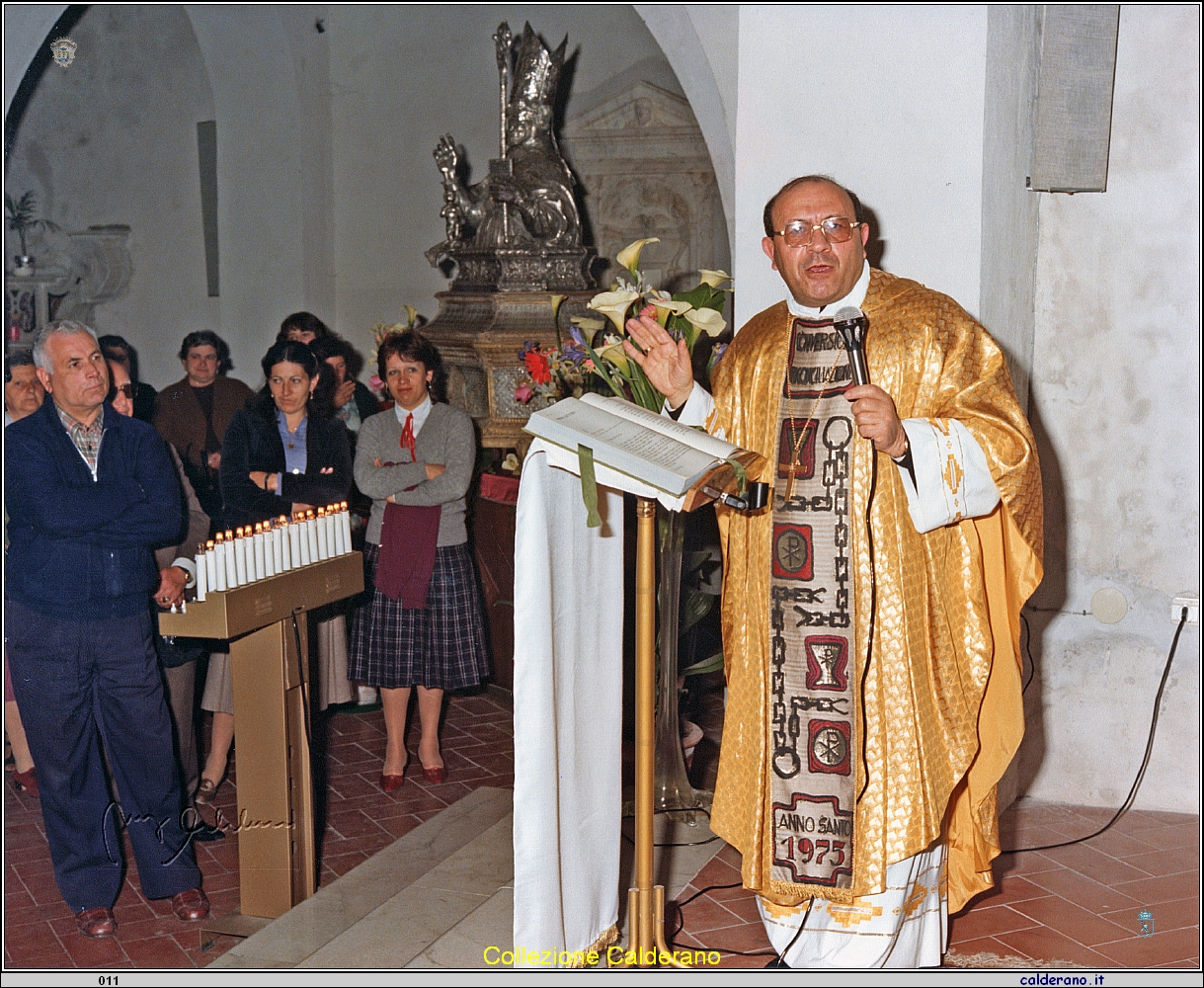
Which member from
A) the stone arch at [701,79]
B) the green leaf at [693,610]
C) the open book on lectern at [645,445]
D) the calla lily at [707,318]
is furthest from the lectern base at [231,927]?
the stone arch at [701,79]

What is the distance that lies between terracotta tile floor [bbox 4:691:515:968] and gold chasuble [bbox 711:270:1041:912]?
183 cm

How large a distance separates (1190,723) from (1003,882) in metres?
1.24

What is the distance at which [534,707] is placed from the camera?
124 inches

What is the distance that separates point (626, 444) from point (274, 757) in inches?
72.7

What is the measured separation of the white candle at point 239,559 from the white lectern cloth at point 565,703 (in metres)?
1.12

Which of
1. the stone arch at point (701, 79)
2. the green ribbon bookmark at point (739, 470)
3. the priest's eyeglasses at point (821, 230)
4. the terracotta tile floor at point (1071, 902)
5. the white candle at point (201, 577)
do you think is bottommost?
the terracotta tile floor at point (1071, 902)

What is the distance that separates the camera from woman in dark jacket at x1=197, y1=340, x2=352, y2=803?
519 centimetres

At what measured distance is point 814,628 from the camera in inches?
137

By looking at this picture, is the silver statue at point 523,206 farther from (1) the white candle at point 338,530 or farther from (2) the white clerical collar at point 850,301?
(2) the white clerical collar at point 850,301

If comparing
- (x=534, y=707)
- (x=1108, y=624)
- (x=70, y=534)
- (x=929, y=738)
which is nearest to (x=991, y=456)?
(x=929, y=738)

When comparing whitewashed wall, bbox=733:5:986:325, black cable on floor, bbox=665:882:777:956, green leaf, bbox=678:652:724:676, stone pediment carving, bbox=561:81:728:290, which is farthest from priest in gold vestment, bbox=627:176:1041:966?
stone pediment carving, bbox=561:81:728:290

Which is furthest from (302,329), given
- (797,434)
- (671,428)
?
(671,428)

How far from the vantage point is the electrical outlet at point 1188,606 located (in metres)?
5.11

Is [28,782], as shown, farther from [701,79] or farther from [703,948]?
[701,79]
